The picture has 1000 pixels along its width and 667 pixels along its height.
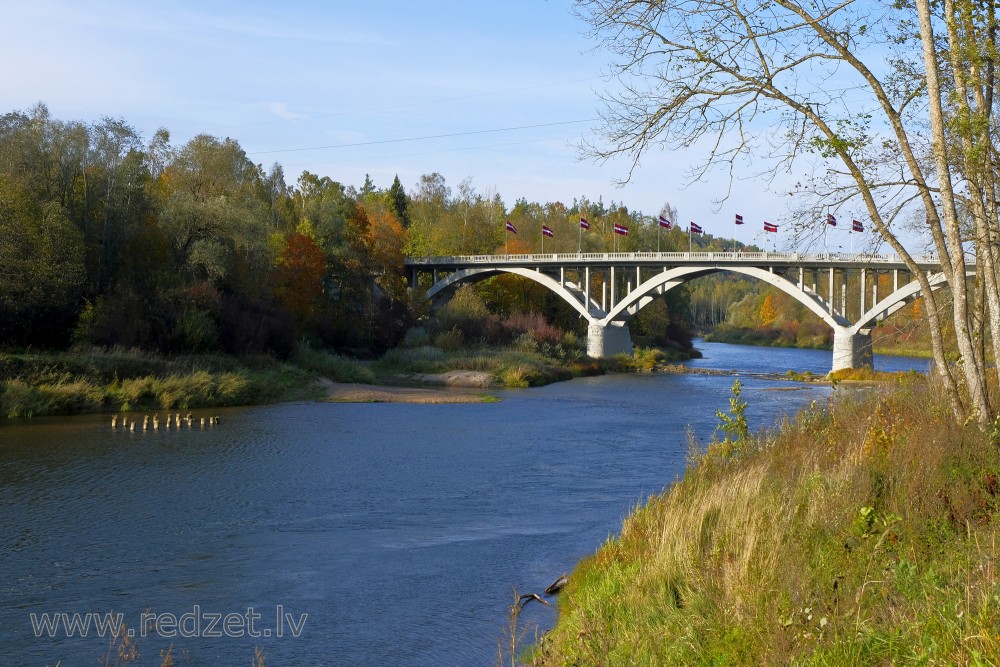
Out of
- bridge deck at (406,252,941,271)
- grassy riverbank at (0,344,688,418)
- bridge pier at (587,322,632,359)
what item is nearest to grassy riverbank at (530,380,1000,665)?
grassy riverbank at (0,344,688,418)

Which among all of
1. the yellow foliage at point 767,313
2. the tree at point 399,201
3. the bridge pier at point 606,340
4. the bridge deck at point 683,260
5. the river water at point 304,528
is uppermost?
the tree at point 399,201

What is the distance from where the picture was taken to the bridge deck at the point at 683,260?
137 ft

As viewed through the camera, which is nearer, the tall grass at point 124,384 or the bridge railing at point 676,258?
the tall grass at point 124,384

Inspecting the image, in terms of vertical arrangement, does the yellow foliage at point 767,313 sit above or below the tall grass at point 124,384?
above

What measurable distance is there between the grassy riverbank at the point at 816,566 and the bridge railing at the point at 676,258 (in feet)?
94.9

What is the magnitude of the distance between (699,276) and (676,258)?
7.28 ft

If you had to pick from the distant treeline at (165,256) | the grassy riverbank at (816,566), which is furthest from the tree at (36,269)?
the grassy riverbank at (816,566)

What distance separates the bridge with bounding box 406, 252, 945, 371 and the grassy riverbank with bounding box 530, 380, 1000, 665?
27.1m

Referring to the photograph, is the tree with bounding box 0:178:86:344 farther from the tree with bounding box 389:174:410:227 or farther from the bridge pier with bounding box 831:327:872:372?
the tree with bounding box 389:174:410:227

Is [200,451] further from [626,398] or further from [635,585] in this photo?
[626,398]

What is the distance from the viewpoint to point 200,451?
19375 mm

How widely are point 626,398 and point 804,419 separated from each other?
21580 millimetres

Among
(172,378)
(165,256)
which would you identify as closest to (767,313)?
(165,256)

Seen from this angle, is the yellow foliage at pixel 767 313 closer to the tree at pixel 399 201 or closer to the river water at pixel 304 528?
the tree at pixel 399 201
